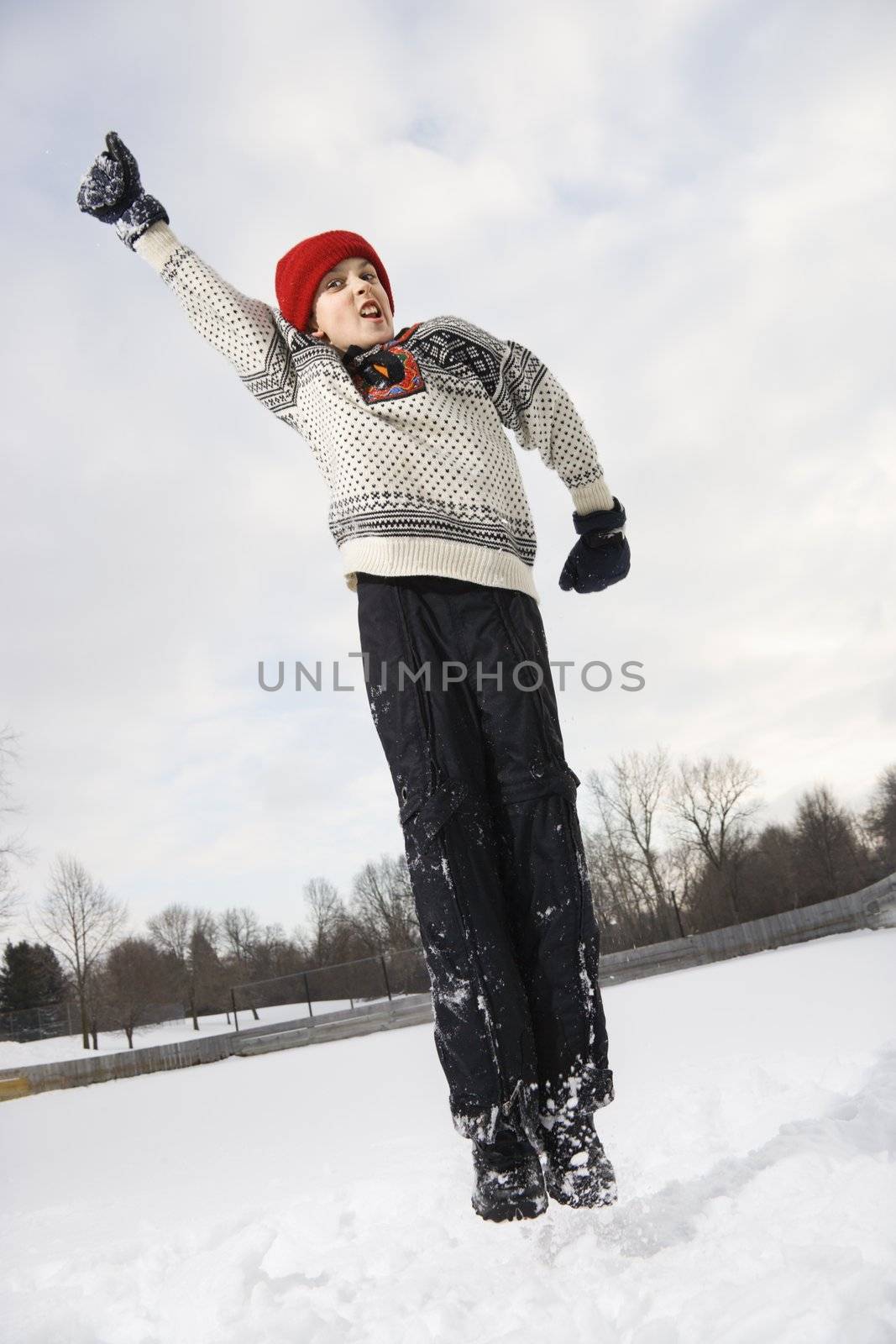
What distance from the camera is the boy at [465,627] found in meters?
1.62

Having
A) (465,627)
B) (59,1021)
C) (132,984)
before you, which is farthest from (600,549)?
(132,984)

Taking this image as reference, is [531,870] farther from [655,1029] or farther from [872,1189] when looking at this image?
[655,1029]

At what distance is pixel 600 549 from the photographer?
2.27m

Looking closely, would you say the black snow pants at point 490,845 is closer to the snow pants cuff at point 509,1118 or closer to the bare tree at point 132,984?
the snow pants cuff at point 509,1118

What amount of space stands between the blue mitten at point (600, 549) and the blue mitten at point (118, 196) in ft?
4.55

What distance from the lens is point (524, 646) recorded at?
1.91 m

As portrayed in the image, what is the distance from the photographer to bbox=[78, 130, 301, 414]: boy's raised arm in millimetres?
2182

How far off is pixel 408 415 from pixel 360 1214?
187 cm

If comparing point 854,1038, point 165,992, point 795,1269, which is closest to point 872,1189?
point 795,1269

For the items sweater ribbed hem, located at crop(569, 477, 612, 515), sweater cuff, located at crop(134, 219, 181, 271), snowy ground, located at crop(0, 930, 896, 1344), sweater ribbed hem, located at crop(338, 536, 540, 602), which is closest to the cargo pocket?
sweater ribbed hem, located at crop(338, 536, 540, 602)

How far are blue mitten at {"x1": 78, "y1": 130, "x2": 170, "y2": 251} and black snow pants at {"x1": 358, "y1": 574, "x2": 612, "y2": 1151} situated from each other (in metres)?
1.18

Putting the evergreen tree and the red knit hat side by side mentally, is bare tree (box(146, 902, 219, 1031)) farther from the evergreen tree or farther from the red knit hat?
the red knit hat

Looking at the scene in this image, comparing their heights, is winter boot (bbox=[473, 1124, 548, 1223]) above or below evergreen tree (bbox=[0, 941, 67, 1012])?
above

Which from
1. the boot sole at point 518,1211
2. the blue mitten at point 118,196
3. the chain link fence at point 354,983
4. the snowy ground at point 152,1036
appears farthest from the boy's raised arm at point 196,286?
the snowy ground at point 152,1036
